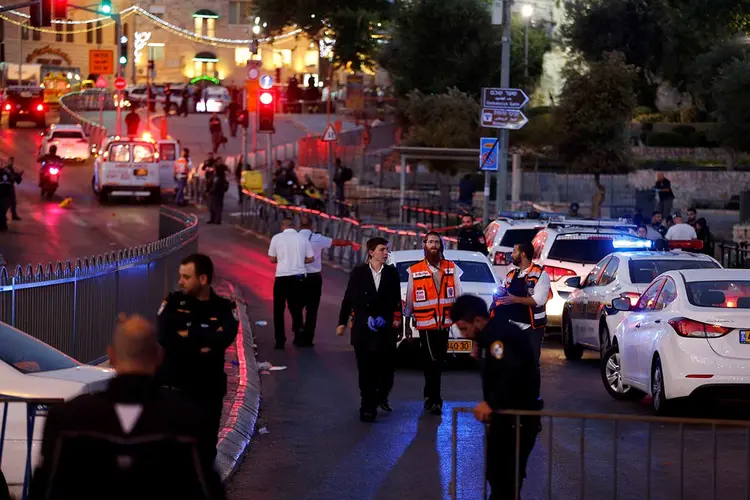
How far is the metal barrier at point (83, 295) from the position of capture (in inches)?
493

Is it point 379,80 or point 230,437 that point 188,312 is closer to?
point 230,437

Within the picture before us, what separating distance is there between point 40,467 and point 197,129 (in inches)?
2776

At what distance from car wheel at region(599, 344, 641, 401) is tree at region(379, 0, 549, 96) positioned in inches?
1914

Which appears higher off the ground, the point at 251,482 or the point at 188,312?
the point at 188,312

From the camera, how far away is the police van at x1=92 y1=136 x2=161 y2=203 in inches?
1772

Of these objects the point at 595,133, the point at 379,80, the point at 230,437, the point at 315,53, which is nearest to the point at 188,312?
the point at 230,437

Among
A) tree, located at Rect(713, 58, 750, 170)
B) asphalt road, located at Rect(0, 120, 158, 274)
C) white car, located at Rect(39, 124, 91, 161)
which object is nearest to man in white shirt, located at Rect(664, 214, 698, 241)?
asphalt road, located at Rect(0, 120, 158, 274)

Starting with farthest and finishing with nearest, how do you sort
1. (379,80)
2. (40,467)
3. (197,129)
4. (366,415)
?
(379,80) → (197,129) → (366,415) → (40,467)

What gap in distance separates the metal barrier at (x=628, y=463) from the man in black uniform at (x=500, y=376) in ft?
2.89

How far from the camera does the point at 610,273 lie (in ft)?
58.9

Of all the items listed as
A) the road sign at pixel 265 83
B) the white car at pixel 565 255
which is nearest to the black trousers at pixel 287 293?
the white car at pixel 565 255

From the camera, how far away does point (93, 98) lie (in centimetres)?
8594

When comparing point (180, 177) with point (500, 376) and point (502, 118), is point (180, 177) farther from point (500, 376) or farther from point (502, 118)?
point (500, 376)

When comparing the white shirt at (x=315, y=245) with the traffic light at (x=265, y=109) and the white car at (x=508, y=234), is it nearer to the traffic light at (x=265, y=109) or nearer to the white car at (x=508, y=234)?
the white car at (x=508, y=234)
